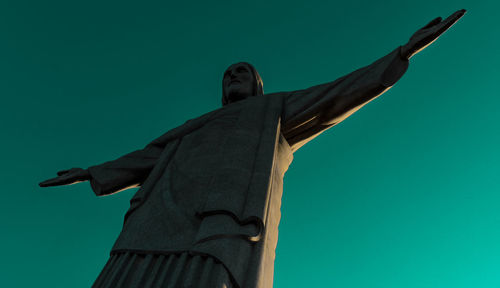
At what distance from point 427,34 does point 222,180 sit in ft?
10.4

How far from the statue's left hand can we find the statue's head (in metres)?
2.87

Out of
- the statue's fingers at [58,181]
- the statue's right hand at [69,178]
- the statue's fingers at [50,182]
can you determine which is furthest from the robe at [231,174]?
the statue's fingers at [50,182]

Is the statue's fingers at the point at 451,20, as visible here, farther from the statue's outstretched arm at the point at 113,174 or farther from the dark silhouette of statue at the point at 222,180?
the statue's outstretched arm at the point at 113,174

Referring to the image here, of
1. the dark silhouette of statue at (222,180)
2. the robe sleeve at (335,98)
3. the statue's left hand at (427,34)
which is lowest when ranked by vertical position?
the dark silhouette of statue at (222,180)

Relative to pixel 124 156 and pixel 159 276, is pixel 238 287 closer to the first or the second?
pixel 159 276

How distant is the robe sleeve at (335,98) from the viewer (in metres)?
5.86

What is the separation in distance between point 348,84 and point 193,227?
2980 mm

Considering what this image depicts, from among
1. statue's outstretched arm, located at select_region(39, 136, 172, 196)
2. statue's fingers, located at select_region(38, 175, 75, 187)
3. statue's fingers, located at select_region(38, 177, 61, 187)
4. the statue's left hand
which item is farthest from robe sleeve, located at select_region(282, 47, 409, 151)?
statue's fingers, located at select_region(38, 177, 61, 187)

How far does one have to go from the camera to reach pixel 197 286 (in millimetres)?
3881

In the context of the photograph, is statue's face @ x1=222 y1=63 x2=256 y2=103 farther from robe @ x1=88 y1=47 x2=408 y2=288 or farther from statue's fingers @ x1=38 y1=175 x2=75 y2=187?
statue's fingers @ x1=38 y1=175 x2=75 y2=187

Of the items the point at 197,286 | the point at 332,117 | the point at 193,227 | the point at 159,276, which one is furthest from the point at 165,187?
the point at 332,117

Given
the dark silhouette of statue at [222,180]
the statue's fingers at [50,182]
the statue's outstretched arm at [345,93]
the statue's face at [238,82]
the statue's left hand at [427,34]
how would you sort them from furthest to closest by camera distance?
1. the statue's face at [238,82]
2. the statue's fingers at [50,182]
3. the statue's outstretched arm at [345,93]
4. the statue's left hand at [427,34]
5. the dark silhouette of statue at [222,180]

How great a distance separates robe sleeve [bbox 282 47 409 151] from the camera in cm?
586

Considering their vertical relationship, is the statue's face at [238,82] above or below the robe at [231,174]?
above
